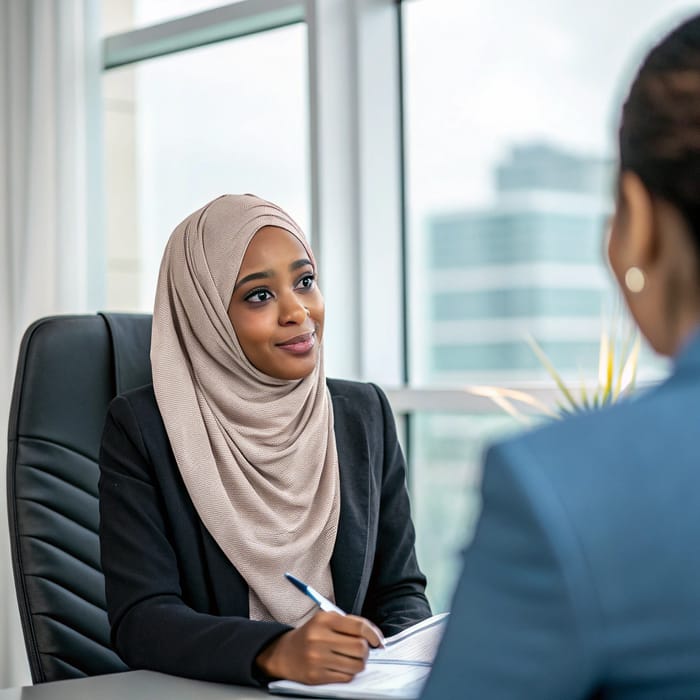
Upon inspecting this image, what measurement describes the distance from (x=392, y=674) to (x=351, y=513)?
1.87 feet

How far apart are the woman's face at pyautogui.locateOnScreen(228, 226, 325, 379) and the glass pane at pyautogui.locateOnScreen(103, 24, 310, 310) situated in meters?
1.37

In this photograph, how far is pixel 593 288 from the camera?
2641 mm

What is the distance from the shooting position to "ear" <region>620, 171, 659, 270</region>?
2.05 feet

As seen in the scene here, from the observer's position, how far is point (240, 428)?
172cm

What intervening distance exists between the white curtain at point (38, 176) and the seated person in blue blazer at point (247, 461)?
1473 millimetres

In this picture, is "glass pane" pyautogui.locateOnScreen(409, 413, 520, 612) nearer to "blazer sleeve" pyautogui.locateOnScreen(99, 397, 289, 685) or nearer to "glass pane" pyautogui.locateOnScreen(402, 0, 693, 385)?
"glass pane" pyautogui.locateOnScreen(402, 0, 693, 385)

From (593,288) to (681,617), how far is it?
7.05 ft

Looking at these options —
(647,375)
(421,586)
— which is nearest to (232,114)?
(647,375)

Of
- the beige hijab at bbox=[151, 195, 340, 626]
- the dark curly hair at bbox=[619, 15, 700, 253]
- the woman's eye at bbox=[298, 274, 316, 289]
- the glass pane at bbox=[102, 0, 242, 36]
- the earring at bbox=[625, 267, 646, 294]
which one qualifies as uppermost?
the glass pane at bbox=[102, 0, 242, 36]

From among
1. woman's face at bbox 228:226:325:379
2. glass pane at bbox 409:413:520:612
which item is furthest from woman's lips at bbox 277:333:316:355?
glass pane at bbox 409:413:520:612

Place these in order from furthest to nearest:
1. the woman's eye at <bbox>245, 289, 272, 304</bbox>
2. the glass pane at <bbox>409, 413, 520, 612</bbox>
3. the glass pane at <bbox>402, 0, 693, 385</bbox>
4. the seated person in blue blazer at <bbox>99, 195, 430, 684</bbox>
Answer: the glass pane at <bbox>409, 413, 520, 612</bbox> < the glass pane at <bbox>402, 0, 693, 385</bbox> < the woman's eye at <bbox>245, 289, 272, 304</bbox> < the seated person in blue blazer at <bbox>99, 195, 430, 684</bbox>

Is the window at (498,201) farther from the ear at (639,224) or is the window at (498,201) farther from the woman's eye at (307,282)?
the ear at (639,224)

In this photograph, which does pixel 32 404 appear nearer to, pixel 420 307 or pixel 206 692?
pixel 206 692

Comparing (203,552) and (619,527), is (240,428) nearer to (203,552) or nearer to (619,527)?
(203,552)
